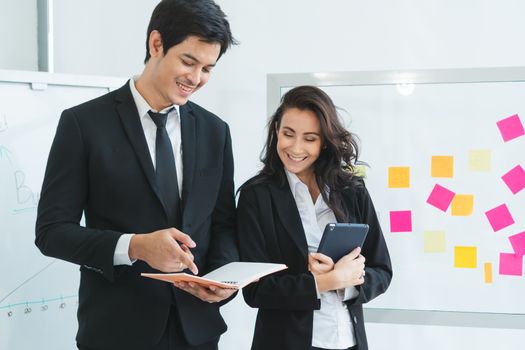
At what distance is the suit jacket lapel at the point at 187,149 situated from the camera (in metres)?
A: 1.42

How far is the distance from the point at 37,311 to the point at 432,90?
1.68 metres

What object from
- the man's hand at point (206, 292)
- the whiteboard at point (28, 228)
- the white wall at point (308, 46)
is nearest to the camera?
the man's hand at point (206, 292)

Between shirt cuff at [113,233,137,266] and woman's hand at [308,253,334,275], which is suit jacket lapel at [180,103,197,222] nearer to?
shirt cuff at [113,233,137,266]

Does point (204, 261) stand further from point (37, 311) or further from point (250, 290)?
point (37, 311)

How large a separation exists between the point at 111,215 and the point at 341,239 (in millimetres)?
554

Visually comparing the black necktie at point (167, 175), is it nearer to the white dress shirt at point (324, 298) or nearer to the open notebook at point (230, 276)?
the open notebook at point (230, 276)

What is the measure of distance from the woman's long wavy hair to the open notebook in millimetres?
342

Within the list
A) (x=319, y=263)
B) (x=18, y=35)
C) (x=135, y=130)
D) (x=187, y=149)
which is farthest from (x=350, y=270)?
(x=18, y=35)

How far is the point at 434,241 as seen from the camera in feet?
8.02

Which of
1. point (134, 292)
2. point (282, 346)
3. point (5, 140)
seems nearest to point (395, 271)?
point (282, 346)

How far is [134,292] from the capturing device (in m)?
1.38

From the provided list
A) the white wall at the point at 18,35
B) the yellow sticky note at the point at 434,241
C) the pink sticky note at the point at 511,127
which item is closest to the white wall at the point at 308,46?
the white wall at the point at 18,35

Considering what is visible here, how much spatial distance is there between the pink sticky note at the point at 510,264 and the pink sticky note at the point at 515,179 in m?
0.25

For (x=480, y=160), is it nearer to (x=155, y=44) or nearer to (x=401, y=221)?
(x=401, y=221)
